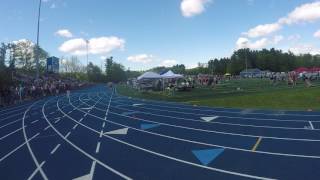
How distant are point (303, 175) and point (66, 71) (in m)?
132

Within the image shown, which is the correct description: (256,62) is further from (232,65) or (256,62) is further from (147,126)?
(147,126)

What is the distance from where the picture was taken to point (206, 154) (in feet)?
37.4

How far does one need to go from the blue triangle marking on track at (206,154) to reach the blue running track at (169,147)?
0.03m

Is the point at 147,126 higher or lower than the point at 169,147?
higher

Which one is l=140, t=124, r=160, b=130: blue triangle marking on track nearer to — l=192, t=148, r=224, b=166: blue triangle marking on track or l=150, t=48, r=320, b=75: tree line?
l=192, t=148, r=224, b=166: blue triangle marking on track

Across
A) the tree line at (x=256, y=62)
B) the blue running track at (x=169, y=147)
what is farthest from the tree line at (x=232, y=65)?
the blue running track at (x=169, y=147)

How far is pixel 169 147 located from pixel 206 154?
1.67m

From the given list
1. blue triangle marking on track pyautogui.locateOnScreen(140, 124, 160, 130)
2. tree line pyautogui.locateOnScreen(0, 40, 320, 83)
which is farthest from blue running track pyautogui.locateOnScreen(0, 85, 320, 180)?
tree line pyautogui.locateOnScreen(0, 40, 320, 83)

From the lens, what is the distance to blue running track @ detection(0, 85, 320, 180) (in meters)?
9.77

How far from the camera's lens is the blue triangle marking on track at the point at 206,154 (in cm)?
1072

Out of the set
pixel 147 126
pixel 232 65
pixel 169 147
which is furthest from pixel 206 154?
pixel 232 65

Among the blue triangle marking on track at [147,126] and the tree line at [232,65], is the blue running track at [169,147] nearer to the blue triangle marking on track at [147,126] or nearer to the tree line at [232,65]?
the blue triangle marking on track at [147,126]

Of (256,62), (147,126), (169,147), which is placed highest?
(256,62)

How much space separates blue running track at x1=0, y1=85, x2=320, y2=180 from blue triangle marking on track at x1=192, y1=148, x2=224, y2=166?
0.03 metres
